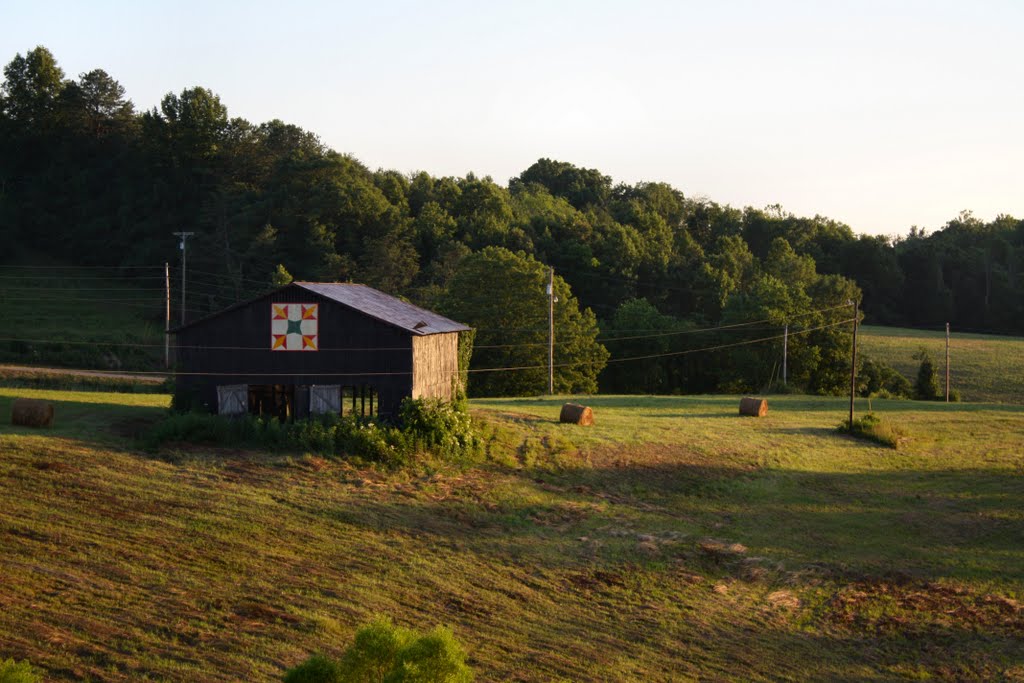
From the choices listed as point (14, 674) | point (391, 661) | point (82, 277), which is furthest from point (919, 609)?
point (82, 277)

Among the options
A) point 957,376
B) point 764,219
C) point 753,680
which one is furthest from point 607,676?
point 764,219

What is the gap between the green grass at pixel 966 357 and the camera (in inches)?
3191

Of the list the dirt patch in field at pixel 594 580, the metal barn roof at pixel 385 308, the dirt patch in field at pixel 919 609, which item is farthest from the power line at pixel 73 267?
the dirt patch in field at pixel 919 609

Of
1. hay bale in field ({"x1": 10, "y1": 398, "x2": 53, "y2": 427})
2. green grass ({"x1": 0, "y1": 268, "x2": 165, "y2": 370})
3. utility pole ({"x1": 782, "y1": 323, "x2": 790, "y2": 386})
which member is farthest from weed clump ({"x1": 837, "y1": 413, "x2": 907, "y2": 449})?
green grass ({"x1": 0, "y1": 268, "x2": 165, "y2": 370})

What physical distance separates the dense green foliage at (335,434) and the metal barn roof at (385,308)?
11.2 feet

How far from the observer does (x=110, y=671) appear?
17.9m

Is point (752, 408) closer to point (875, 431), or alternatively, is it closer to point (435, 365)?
point (875, 431)

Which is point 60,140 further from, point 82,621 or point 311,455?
point 82,621

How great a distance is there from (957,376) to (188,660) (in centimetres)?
8001

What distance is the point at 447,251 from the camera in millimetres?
91062

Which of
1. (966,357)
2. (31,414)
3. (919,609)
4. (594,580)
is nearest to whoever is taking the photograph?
(919,609)

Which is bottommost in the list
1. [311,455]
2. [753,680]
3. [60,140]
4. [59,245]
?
[753,680]

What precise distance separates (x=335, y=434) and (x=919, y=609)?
19743mm

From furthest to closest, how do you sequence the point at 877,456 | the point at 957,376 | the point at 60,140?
the point at 60,140 < the point at 957,376 < the point at 877,456
